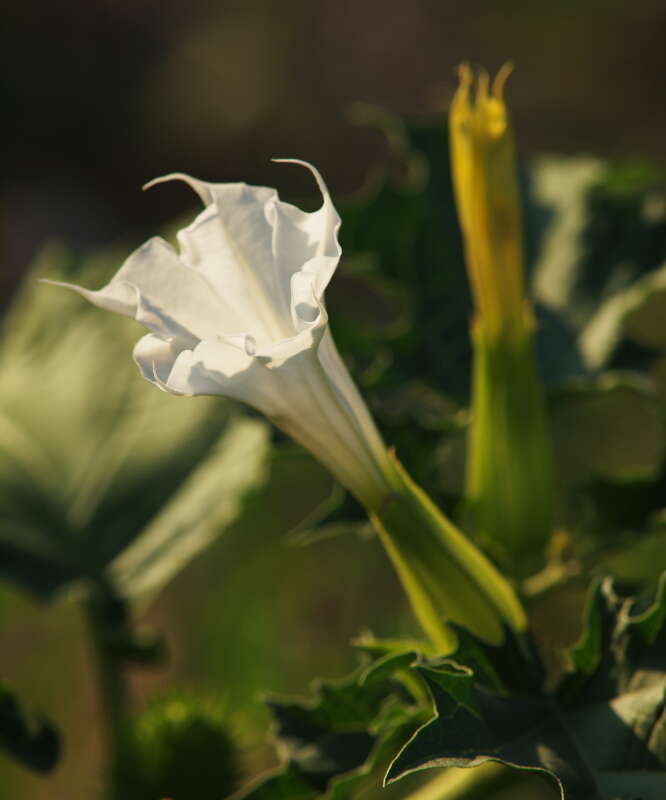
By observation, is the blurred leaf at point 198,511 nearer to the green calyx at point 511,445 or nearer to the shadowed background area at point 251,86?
the green calyx at point 511,445

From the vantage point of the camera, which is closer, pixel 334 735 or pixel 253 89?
pixel 334 735

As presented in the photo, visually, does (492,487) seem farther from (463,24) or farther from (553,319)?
(463,24)

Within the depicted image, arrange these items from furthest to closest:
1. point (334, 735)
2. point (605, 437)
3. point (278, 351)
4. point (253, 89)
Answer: point (253, 89) → point (605, 437) → point (334, 735) → point (278, 351)

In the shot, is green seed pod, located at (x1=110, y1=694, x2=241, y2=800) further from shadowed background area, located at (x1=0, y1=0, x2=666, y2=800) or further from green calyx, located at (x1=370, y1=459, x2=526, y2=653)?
shadowed background area, located at (x1=0, y1=0, x2=666, y2=800)

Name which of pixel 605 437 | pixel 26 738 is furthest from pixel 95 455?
pixel 605 437

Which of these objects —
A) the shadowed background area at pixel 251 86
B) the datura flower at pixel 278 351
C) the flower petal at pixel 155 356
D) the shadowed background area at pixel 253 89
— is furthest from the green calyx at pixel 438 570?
the shadowed background area at pixel 251 86

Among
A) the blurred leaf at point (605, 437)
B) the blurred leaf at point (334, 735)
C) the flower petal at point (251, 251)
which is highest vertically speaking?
the flower petal at point (251, 251)

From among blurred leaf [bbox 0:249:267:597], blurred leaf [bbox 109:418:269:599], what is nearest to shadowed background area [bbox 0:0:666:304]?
blurred leaf [bbox 0:249:267:597]

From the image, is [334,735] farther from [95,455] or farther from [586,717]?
[95,455]
